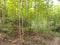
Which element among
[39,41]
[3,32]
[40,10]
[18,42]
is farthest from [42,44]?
[3,32]

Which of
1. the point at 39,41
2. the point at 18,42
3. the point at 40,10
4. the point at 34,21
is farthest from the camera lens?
the point at 34,21

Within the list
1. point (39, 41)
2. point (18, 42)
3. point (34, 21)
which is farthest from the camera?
point (34, 21)

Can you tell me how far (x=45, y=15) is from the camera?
8.38m

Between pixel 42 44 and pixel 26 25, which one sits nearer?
pixel 42 44

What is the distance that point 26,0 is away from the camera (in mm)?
7555

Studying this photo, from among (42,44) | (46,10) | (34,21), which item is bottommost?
(42,44)

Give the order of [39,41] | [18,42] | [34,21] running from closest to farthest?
[18,42] → [39,41] → [34,21]

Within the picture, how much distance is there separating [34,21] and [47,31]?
0.97 m

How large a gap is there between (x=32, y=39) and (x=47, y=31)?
1781 mm

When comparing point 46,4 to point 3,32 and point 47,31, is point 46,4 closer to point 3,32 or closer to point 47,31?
point 47,31

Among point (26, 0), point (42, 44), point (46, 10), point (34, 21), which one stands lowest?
point (42, 44)

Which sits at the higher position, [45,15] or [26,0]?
[26,0]

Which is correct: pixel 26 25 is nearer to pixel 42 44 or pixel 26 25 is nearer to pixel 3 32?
pixel 3 32

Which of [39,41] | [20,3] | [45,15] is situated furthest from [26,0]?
[39,41]
